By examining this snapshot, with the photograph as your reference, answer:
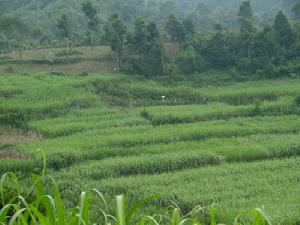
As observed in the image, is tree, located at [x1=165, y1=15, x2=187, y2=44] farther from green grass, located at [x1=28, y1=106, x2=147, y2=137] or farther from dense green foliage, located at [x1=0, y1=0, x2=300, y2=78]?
green grass, located at [x1=28, y1=106, x2=147, y2=137]

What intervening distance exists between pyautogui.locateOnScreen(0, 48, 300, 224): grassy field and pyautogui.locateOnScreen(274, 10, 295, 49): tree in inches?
155

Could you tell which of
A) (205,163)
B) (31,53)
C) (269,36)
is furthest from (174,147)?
(31,53)

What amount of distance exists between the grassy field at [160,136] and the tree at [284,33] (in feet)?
12.9

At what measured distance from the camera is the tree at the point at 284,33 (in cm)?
3441

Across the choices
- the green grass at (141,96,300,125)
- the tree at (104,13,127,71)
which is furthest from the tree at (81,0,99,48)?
the green grass at (141,96,300,125)

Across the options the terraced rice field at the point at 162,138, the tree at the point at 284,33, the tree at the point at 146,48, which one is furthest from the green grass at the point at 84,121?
the tree at the point at 284,33

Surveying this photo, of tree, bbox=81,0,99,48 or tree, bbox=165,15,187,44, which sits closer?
tree, bbox=165,15,187,44

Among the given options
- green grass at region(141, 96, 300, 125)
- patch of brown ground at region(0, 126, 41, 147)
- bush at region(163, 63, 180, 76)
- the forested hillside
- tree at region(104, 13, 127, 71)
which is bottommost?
patch of brown ground at region(0, 126, 41, 147)

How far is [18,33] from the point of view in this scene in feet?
139

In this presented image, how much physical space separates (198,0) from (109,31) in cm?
6121

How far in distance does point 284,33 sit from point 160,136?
16309 mm

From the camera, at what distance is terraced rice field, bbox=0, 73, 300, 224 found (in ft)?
50.0

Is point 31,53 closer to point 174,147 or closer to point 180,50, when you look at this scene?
point 180,50

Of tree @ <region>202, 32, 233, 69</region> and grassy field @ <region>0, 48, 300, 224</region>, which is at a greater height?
tree @ <region>202, 32, 233, 69</region>
